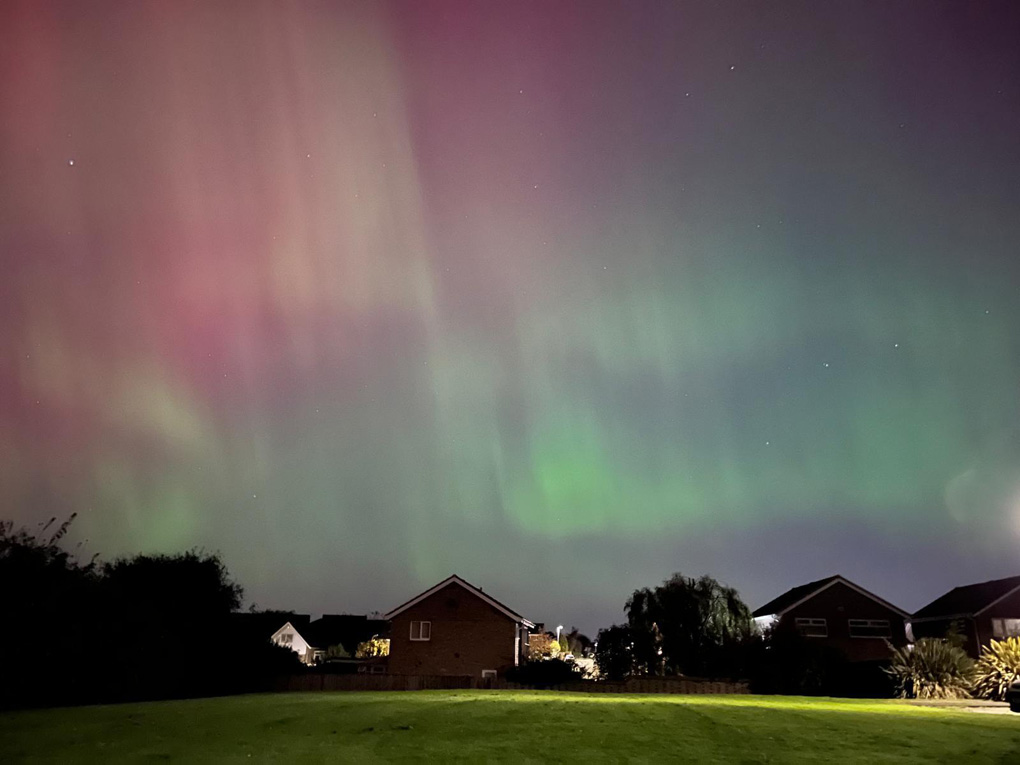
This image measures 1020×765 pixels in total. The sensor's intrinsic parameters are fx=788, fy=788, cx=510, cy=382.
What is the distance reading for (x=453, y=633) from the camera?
5734 centimetres

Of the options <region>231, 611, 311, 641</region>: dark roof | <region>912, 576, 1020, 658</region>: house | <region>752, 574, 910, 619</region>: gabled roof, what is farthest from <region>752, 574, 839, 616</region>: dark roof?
→ <region>231, 611, 311, 641</region>: dark roof

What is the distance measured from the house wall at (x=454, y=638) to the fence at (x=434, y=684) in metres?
11.0

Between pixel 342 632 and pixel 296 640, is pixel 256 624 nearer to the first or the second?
pixel 296 640

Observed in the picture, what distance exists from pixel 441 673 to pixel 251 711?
34996mm

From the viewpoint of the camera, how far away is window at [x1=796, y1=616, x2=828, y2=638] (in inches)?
2416

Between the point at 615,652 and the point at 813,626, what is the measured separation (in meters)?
16.8

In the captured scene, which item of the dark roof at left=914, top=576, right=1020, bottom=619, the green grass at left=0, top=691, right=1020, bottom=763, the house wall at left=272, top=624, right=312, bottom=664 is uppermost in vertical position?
the dark roof at left=914, top=576, right=1020, bottom=619

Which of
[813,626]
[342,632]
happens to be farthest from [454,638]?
[342,632]

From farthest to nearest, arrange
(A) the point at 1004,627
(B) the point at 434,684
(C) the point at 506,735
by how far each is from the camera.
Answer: (A) the point at 1004,627
(B) the point at 434,684
(C) the point at 506,735

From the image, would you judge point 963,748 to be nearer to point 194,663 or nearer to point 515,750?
point 515,750

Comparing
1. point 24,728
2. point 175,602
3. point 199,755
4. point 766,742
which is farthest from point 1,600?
point 766,742

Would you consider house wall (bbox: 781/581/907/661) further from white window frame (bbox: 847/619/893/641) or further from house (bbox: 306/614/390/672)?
house (bbox: 306/614/390/672)

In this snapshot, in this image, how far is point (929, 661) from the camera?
3812 cm

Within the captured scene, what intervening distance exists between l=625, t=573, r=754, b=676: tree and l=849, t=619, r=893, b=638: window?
11.6m
